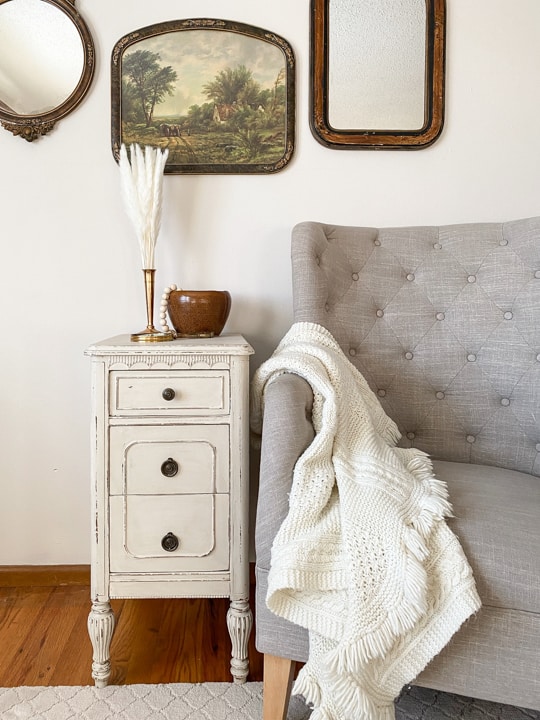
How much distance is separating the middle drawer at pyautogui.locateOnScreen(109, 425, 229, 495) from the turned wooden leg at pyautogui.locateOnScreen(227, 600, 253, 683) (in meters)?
0.26

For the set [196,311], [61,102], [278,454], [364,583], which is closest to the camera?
[364,583]

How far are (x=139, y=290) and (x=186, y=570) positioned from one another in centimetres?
79

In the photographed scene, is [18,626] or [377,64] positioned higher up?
[377,64]

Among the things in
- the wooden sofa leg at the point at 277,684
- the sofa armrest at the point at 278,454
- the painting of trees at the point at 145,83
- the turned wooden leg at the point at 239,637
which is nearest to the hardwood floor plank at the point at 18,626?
the turned wooden leg at the point at 239,637

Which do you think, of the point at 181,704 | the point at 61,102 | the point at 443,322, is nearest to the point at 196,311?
the point at 443,322

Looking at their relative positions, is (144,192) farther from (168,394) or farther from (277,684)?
(277,684)

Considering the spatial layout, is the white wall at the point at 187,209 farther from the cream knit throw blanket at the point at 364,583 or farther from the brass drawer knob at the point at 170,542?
the cream knit throw blanket at the point at 364,583

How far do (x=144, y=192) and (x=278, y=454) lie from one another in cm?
80

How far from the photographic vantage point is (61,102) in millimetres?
1632

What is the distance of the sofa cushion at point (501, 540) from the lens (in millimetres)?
887

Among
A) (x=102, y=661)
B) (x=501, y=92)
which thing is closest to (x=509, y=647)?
(x=102, y=661)

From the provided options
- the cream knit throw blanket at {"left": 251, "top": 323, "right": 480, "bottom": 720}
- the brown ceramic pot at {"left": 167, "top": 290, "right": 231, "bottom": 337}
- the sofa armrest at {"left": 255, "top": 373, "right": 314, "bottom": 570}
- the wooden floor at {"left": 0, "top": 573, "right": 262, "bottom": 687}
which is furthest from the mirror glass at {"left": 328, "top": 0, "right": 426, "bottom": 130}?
the wooden floor at {"left": 0, "top": 573, "right": 262, "bottom": 687}

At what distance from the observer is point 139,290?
1688 millimetres

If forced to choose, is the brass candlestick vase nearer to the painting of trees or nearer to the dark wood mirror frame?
the painting of trees
